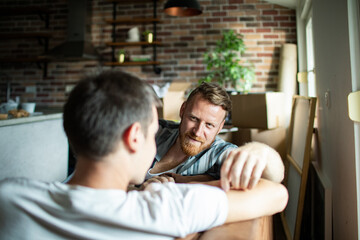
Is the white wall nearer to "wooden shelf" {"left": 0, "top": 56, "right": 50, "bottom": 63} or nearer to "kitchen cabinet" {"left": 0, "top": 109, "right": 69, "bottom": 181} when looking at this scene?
"kitchen cabinet" {"left": 0, "top": 109, "right": 69, "bottom": 181}

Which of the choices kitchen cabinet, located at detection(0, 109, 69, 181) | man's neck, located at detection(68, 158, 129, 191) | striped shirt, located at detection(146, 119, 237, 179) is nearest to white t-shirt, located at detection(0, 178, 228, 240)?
man's neck, located at detection(68, 158, 129, 191)

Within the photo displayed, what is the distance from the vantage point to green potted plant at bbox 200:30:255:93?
3670 mm

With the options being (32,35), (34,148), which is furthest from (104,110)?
(32,35)

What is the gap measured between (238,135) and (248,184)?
241 cm

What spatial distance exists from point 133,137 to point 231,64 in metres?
3.09

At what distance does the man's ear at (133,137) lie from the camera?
2.42ft

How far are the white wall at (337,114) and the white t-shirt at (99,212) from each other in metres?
0.98

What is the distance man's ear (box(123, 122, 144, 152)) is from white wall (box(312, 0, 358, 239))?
41.3 inches

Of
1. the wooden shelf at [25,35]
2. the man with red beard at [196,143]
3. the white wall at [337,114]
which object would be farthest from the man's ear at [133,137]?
the wooden shelf at [25,35]

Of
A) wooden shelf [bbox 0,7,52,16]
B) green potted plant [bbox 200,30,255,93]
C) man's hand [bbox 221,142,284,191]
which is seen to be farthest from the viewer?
wooden shelf [bbox 0,7,52,16]

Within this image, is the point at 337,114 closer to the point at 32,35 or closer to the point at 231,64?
the point at 231,64

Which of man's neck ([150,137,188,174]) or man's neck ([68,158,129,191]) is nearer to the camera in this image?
man's neck ([68,158,129,191])

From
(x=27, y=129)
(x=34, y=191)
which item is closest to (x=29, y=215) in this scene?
(x=34, y=191)

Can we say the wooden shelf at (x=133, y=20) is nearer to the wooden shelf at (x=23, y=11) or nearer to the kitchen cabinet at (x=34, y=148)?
the wooden shelf at (x=23, y=11)
